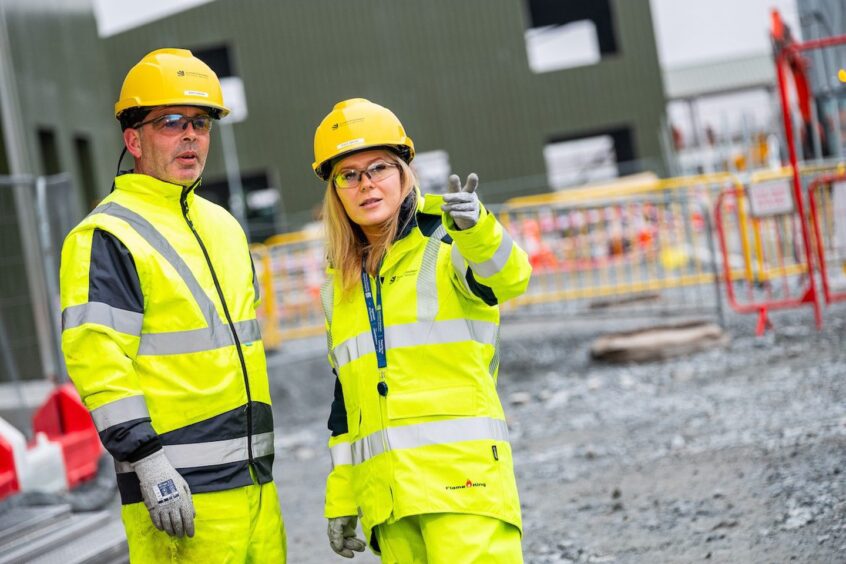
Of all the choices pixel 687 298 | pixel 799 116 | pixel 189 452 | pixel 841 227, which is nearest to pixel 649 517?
pixel 189 452

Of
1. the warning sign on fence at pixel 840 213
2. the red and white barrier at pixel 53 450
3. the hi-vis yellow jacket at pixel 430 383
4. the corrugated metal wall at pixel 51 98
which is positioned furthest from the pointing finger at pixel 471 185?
the warning sign on fence at pixel 840 213

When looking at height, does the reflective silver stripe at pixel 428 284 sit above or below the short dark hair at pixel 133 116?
below

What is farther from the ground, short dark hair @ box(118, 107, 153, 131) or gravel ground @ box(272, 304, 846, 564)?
short dark hair @ box(118, 107, 153, 131)

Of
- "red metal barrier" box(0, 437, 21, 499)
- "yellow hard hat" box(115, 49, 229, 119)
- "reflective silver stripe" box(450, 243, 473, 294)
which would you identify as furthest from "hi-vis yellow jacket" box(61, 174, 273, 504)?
"red metal barrier" box(0, 437, 21, 499)

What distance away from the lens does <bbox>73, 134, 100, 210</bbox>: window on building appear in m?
14.6

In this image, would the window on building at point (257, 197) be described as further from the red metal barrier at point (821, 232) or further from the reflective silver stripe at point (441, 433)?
the reflective silver stripe at point (441, 433)

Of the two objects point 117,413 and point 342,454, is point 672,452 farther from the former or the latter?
point 117,413

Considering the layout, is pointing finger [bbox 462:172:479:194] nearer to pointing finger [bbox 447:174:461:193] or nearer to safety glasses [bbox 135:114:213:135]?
pointing finger [bbox 447:174:461:193]

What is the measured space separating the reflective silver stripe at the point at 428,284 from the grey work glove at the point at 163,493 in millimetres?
863

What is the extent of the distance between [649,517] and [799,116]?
28.2 feet

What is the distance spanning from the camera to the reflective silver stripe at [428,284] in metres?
2.93

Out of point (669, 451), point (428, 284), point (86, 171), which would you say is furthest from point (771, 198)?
point (86, 171)

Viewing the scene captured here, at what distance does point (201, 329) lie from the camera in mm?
3152

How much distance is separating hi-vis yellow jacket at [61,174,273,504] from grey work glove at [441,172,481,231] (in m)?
0.96
